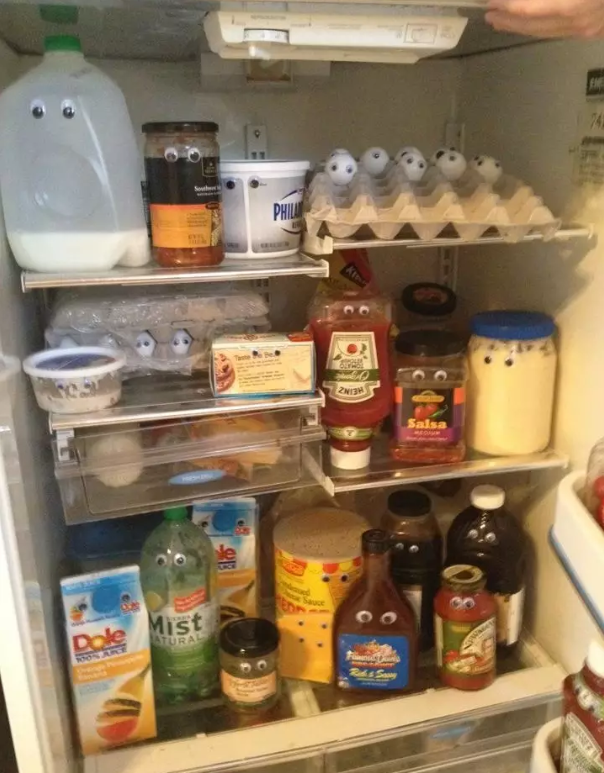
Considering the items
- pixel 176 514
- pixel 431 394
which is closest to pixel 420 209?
pixel 431 394

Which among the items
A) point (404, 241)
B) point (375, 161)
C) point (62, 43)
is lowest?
point (404, 241)

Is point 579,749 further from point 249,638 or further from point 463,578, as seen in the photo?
point 249,638

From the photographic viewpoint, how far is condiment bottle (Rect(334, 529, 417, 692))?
3.88ft

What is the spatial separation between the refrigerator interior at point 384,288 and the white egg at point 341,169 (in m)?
0.28

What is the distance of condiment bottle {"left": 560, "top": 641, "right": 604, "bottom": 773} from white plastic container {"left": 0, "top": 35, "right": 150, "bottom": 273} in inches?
30.1

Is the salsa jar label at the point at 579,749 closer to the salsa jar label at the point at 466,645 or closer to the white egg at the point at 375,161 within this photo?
the salsa jar label at the point at 466,645

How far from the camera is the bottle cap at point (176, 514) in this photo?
1171mm

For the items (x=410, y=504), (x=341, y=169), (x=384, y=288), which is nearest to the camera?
(x=341, y=169)

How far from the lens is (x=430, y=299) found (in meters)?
1.36

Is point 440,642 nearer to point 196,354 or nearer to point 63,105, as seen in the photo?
point 196,354

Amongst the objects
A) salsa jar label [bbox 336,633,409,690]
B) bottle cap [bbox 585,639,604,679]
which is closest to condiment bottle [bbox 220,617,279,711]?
salsa jar label [bbox 336,633,409,690]

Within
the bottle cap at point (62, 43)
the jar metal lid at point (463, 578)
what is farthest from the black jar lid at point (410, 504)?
the bottle cap at point (62, 43)

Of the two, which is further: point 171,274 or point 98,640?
point 98,640

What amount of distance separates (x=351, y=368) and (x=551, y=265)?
14.8 inches
